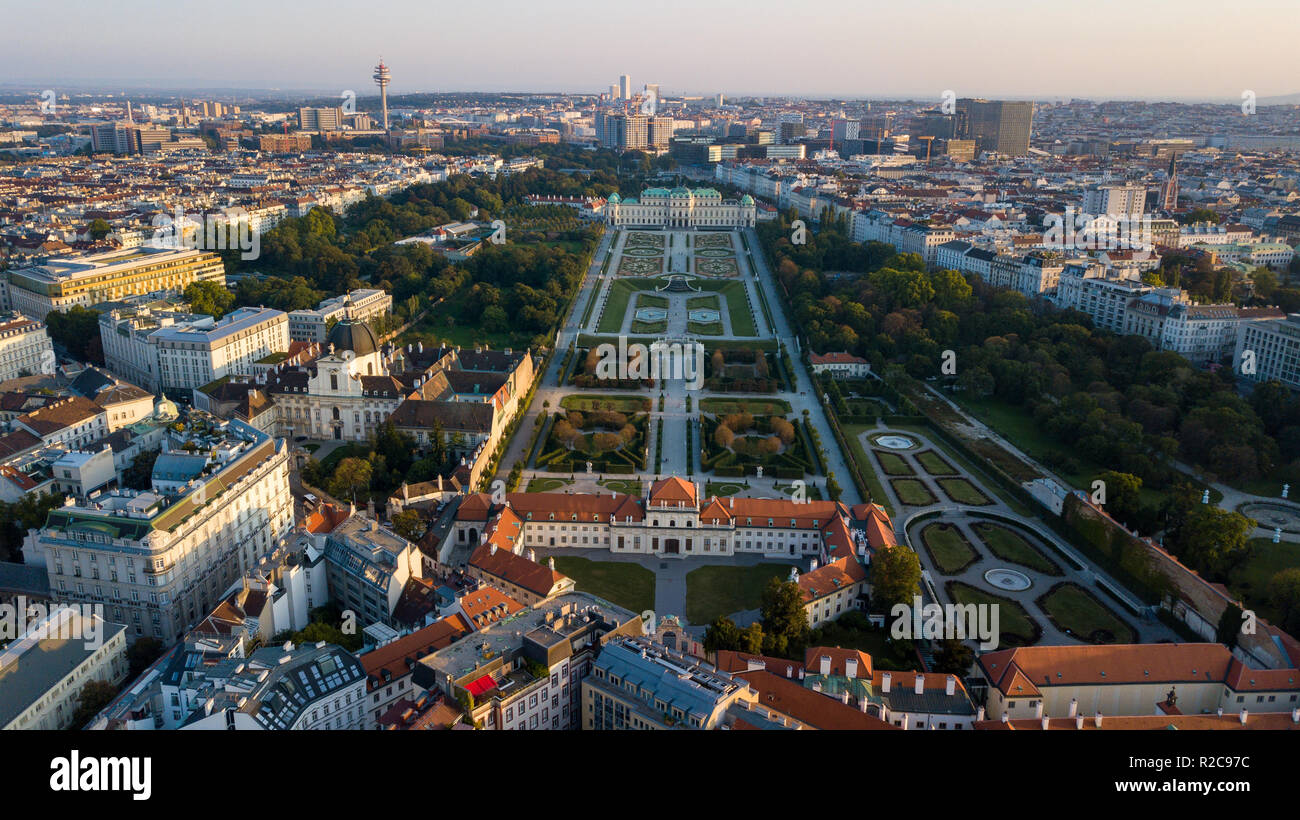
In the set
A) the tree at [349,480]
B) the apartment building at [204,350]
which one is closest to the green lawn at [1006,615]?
the tree at [349,480]

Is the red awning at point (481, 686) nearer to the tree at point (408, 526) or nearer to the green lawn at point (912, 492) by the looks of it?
the tree at point (408, 526)

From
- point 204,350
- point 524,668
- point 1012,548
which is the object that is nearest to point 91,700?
point 524,668

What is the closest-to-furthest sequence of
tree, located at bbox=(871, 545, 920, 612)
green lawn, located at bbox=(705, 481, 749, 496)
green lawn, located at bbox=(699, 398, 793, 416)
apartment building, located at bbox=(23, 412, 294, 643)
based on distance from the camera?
apartment building, located at bbox=(23, 412, 294, 643), tree, located at bbox=(871, 545, 920, 612), green lawn, located at bbox=(705, 481, 749, 496), green lawn, located at bbox=(699, 398, 793, 416)

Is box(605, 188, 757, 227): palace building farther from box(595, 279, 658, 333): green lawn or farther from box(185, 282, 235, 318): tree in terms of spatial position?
box(185, 282, 235, 318): tree

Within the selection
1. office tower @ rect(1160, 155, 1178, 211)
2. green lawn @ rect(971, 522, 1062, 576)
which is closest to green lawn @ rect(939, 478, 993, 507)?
green lawn @ rect(971, 522, 1062, 576)

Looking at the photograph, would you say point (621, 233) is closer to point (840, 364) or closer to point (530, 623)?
point (840, 364)

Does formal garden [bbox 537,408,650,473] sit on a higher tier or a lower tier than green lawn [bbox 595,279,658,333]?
lower
